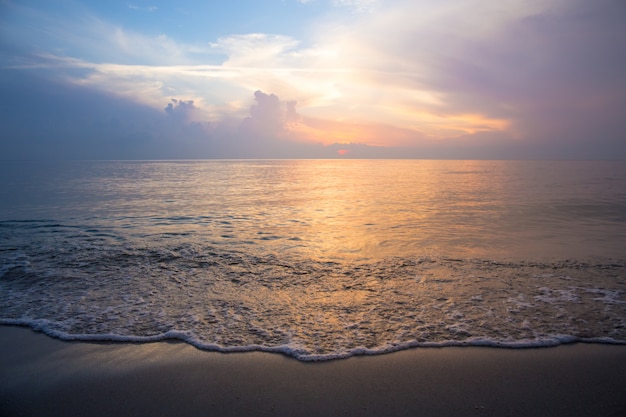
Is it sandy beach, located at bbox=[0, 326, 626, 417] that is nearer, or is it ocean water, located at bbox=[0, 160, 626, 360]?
sandy beach, located at bbox=[0, 326, 626, 417]

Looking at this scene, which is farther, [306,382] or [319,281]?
[319,281]

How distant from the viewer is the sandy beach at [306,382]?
155 inches

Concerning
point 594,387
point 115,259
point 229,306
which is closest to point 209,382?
point 229,306

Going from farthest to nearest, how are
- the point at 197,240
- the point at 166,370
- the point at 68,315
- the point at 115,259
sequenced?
the point at 197,240 < the point at 115,259 < the point at 68,315 < the point at 166,370

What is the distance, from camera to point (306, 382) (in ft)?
14.6

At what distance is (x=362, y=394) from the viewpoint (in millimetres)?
4160

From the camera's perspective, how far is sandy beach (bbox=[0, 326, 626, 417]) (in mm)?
3932

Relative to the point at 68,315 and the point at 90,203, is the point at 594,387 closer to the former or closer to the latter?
the point at 68,315

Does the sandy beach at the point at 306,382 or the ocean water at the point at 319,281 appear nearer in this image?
the sandy beach at the point at 306,382

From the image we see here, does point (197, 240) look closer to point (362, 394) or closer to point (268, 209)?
point (268, 209)

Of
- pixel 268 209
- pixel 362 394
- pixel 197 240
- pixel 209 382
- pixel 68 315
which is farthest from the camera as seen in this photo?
pixel 268 209

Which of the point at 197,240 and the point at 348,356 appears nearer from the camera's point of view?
the point at 348,356

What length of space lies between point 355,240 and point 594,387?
9237 mm

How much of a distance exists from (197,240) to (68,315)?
21.5ft
